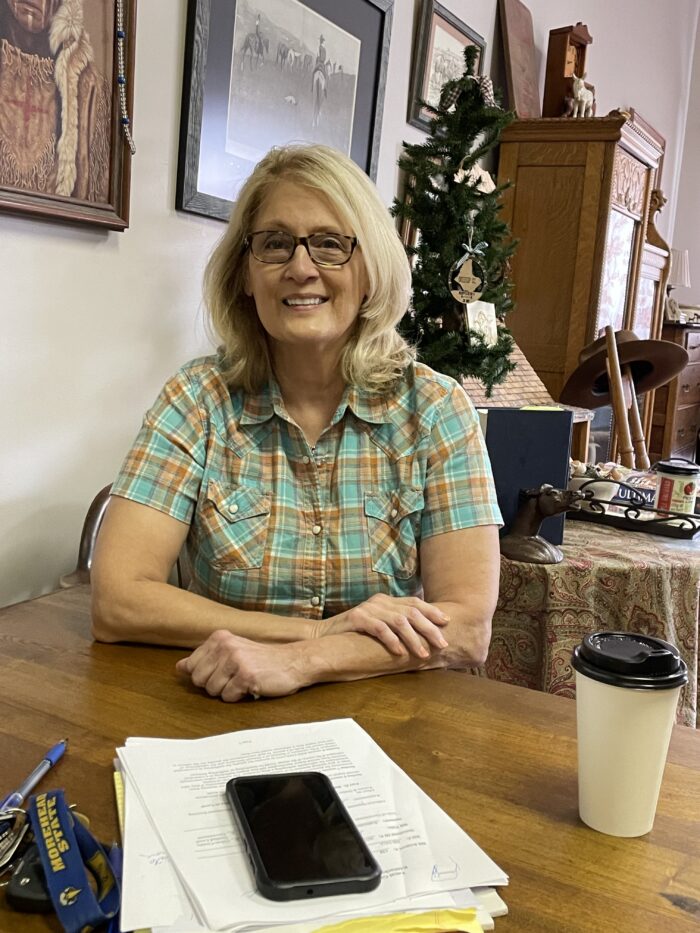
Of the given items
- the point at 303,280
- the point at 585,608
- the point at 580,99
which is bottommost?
the point at 585,608

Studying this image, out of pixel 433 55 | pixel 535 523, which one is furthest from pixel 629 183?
pixel 535 523

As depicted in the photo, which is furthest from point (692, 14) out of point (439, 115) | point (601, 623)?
point (601, 623)

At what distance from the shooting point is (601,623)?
1743 millimetres

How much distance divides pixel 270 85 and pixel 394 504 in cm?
138

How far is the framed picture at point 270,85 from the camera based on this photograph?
198cm

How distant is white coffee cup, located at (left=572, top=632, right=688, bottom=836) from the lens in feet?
2.30

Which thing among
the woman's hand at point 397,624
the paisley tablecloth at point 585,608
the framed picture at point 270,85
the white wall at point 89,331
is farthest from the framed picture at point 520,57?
the woman's hand at point 397,624

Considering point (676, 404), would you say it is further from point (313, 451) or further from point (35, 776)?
point (35, 776)

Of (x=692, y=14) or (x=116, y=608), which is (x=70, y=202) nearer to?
(x=116, y=608)

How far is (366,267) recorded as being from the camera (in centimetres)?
142

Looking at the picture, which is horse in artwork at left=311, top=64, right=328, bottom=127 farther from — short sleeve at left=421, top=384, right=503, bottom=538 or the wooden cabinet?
the wooden cabinet

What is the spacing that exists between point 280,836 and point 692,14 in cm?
707

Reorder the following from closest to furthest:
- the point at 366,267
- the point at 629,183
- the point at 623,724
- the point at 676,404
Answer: the point at 623,724 → the point at 366,267 → the point at 629,183 → the point at 676,404

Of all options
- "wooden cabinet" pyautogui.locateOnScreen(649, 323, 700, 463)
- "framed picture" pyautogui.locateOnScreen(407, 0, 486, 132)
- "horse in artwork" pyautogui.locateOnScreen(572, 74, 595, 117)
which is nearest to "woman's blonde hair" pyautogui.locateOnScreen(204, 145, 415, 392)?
"framed picture" pyautogui.locateOnScreen(407, 0, 486, 132)
